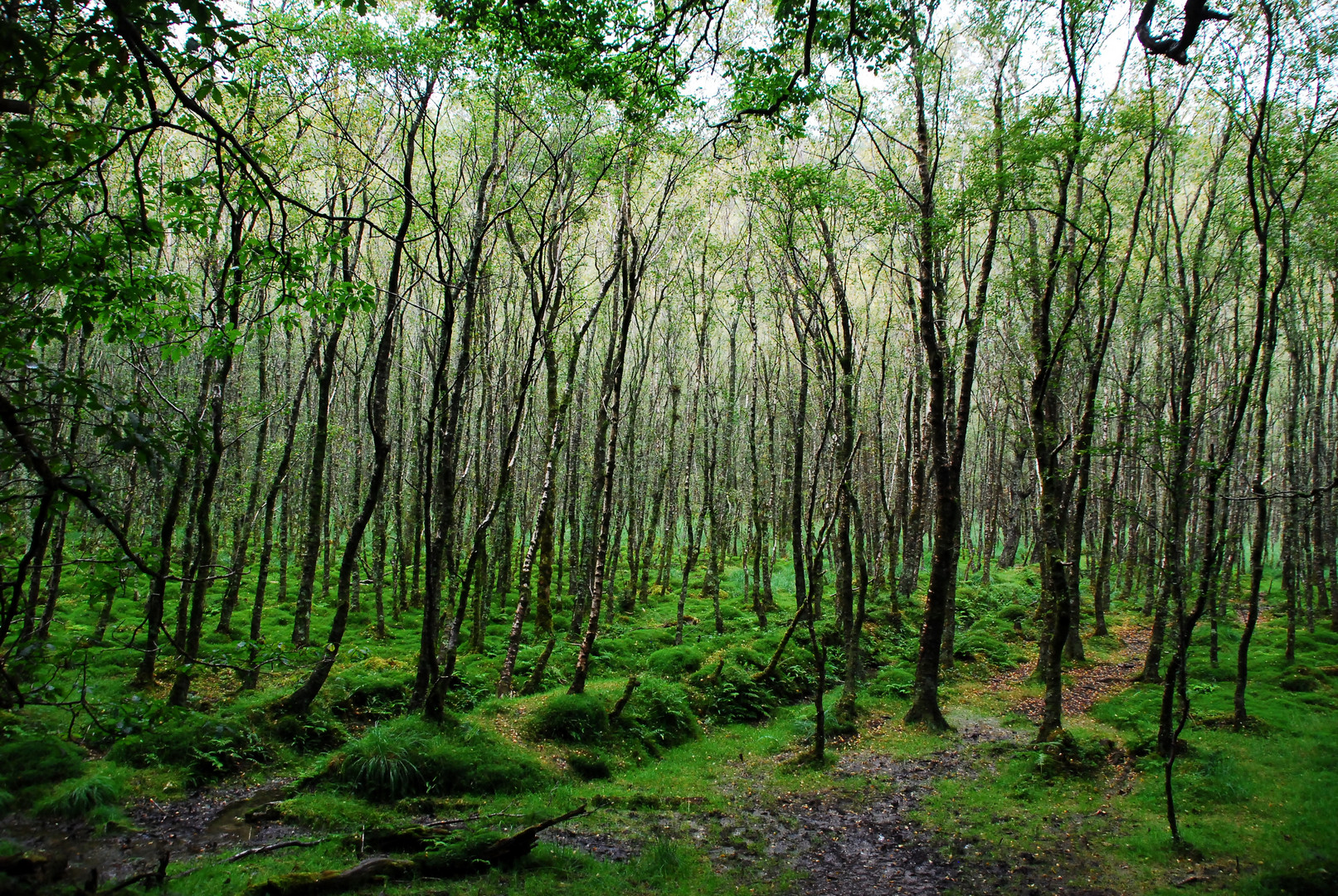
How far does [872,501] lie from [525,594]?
19.7 metres

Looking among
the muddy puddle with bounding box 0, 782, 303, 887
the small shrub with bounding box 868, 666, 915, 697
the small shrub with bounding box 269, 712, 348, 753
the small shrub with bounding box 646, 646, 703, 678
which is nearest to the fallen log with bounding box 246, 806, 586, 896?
the muddy puddle with bounding box 0, 782, 303, 887

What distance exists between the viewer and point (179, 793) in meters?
7.72

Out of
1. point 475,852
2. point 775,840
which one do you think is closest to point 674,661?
point 775,840

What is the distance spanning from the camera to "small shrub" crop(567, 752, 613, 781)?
937 cm

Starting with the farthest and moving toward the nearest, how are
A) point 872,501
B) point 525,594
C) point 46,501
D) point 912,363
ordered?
point 872,501, point 912,363, point 525,594, point 46,501

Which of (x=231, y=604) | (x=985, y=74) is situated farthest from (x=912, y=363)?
(x=231, y=604)

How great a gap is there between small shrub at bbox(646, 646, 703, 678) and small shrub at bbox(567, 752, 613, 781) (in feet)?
14.0

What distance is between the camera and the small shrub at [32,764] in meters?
7.27

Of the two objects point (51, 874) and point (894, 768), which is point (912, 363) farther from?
point (51, 874)

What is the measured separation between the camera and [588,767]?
9445 mm

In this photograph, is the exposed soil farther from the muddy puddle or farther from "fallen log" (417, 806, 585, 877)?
"fallen log" (417, 806, 585, 877)

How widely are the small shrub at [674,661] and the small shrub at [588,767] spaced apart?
4.26 metres

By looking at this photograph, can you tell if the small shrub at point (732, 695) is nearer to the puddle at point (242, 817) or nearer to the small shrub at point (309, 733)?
the small shrub at point (309, 733)

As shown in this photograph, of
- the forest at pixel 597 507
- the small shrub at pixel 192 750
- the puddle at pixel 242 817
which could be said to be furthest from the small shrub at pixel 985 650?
the small shrub at pixel 192 750
